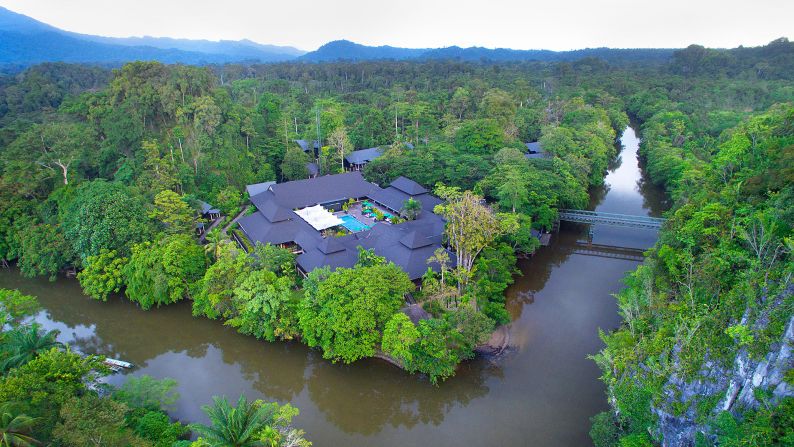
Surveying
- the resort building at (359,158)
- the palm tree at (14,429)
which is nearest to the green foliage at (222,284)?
the palm tree at (14,429)

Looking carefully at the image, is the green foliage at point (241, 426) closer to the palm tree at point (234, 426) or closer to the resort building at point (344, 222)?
the palm tree at point (234, 426)

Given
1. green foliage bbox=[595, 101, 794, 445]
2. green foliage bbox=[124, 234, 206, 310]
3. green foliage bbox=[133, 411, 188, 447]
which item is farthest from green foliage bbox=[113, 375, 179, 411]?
green foliage bbox=[595, 101, 794, 445]

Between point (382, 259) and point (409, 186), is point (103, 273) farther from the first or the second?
point (409, 186)

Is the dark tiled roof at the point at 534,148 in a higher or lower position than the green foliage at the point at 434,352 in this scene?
higher

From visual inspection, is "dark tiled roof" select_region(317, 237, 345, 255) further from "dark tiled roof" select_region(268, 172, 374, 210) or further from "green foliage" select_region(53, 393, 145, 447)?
"green foliage" select_region(53, 393, 145, 447)

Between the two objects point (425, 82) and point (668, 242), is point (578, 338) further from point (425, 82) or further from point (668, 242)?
point (425, 82)

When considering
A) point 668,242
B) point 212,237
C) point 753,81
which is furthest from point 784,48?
point 212,237

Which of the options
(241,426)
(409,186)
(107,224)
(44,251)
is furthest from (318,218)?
(241,426)
